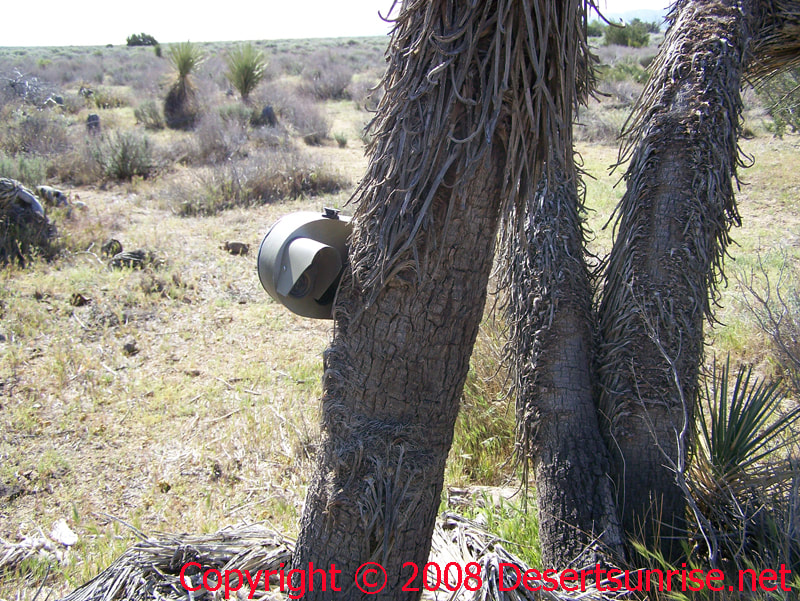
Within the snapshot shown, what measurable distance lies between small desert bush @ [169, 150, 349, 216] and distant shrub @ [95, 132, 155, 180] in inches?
45.5

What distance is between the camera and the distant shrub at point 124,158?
10984mm

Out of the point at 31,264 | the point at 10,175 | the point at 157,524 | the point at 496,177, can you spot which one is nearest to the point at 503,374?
the point at 157,524

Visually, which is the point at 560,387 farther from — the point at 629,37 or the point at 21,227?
the point at 629,37

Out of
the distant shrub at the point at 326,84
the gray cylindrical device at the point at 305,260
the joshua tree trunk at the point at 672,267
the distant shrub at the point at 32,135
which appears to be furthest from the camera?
the distant shrub at the point at 326,84

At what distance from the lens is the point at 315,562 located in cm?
207

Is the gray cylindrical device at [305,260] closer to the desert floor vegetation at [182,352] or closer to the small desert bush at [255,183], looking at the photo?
the desert floor vegetation at [182,352]

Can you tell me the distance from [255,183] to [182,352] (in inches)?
209

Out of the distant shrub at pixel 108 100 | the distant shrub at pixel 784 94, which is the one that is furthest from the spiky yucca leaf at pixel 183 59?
the distant shrub at pixel 784 94

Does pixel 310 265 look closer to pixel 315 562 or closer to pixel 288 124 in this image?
pixel 315 562

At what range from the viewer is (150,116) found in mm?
16016

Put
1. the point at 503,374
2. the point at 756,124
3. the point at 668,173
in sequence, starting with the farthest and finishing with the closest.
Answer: the point at 756,124 → the point at 503,374 → the point at 668,173

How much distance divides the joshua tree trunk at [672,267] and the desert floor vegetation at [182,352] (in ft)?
0.89

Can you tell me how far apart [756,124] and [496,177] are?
16.5 meters

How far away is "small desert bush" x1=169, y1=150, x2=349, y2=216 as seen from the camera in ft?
32.3
